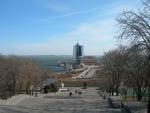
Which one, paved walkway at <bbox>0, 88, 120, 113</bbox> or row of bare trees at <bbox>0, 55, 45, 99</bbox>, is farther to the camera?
row of bare trees at <bbox>0, 55, 45, 99</bbox>

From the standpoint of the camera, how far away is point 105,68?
62125mm

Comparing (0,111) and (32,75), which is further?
(32,75)

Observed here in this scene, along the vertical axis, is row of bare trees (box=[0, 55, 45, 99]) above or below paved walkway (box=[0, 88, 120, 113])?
above

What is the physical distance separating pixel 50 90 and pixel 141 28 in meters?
45.9

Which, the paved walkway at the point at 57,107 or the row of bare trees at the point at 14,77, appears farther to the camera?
the row of bare trees at the point at 14,77

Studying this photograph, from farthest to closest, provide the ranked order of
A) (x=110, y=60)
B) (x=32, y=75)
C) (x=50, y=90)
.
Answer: (x=50, y=90)
(x=32, y=75)
(x=110, y=60)

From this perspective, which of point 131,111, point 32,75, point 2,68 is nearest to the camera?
point 131,111

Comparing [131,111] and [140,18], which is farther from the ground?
[140,18]

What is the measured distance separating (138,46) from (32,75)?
136ft

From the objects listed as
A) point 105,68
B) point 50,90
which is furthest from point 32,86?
point 105,68

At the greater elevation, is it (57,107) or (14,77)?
(14,77)

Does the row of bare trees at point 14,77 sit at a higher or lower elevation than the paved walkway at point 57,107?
higher

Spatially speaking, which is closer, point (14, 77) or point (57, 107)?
point (57, 107)

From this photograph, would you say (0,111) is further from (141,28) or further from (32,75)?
(32,75)
